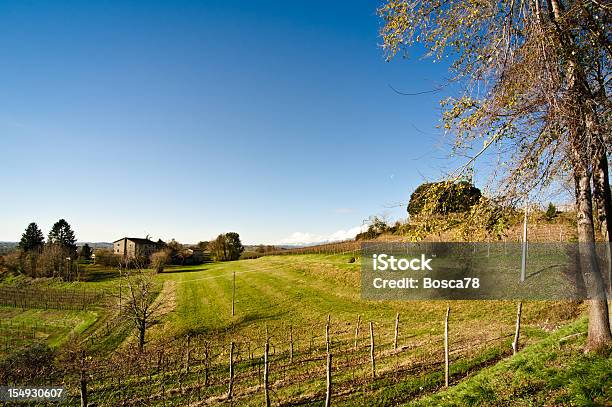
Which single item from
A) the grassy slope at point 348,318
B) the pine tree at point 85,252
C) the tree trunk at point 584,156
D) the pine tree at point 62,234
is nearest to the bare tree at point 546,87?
the tree trunk at point 584,156

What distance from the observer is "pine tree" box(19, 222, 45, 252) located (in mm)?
87125

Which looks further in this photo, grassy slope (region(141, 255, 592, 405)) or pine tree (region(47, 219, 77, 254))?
pine tree (region(47, 219, 77, 254))

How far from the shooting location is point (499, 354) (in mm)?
12594

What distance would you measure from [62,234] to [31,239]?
646 cm

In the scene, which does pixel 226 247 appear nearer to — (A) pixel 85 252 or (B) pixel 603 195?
(A) pixel 85 252

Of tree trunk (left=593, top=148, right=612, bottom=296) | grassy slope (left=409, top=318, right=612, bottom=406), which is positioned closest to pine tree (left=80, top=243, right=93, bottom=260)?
grassy slope (left=409, top=318, right=612, bottom=406)

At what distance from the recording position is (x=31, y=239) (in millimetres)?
87875

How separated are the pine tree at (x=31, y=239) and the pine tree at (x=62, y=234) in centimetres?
268

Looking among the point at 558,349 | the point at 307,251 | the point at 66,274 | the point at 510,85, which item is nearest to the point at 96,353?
the point at 558,349

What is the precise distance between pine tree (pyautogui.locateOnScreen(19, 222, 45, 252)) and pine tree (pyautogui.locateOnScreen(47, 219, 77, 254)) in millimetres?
2681

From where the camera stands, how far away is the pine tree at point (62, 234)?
88.8 m

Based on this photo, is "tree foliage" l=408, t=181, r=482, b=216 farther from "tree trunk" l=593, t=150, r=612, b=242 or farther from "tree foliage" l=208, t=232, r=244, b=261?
"tree foliage" l=208, t=232, r=244, b=261

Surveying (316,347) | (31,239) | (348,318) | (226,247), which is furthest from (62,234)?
(316,347)

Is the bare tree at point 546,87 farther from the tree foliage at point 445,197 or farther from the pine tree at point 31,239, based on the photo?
the pine tree at point 31,239
